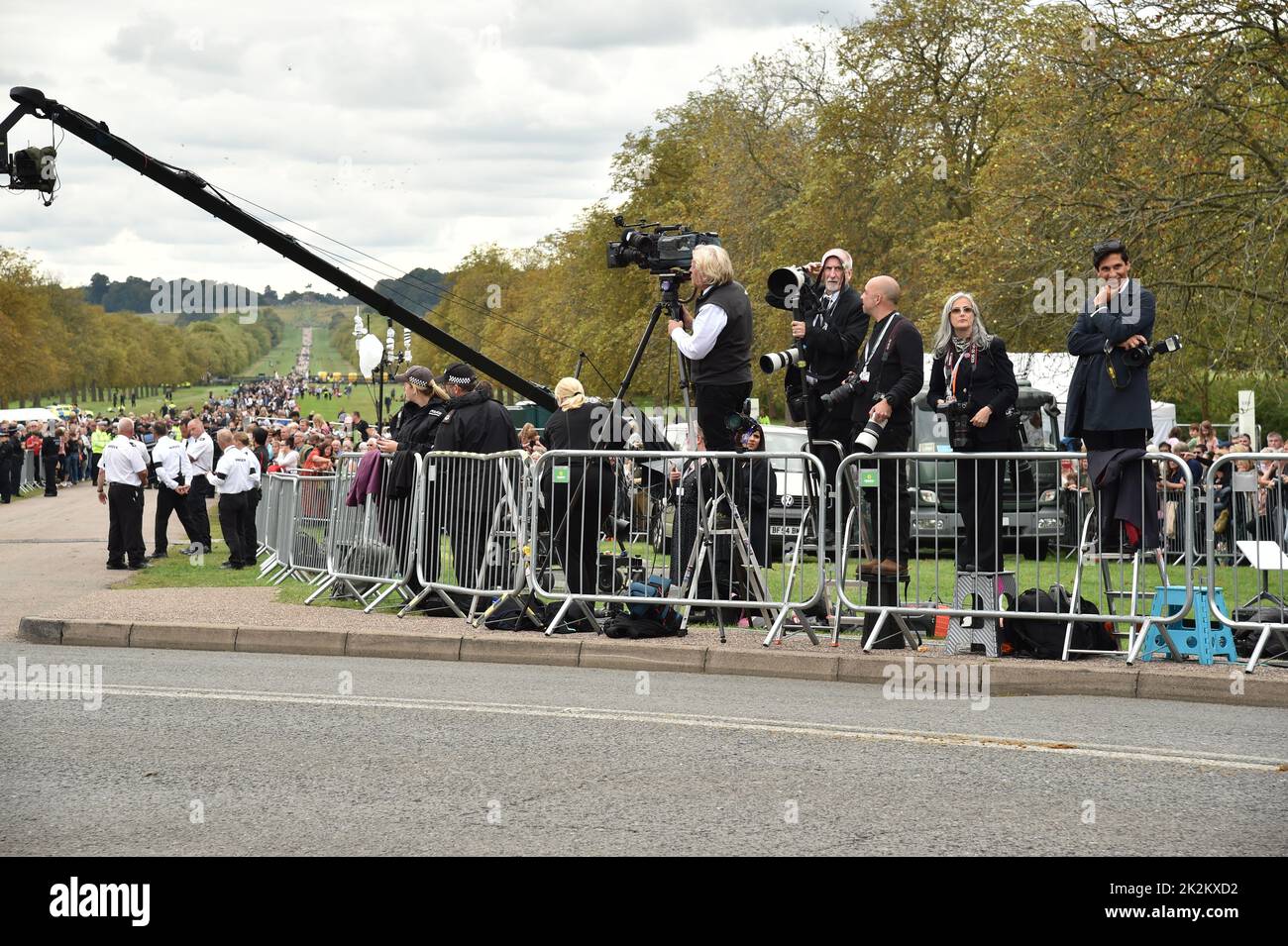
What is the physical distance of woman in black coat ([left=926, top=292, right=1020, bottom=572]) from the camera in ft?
33.2

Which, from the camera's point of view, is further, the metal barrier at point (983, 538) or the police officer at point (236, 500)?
the police officer at point (236, 500)

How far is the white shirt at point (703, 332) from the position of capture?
36.0 feet

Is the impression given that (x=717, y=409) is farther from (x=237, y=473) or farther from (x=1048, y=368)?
(x=1048, y=368)

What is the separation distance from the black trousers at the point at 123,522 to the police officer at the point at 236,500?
1057mm

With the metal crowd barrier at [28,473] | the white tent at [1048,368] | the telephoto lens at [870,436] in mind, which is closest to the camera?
the telephoto lens at [870,436]

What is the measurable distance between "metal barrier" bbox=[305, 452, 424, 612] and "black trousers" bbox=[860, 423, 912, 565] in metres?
4.16

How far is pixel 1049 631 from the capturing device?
9969 mm

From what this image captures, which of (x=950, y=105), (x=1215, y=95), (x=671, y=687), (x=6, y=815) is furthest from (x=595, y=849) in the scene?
(x=950, y=105)

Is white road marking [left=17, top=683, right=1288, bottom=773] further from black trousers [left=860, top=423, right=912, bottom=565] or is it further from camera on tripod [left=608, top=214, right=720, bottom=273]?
camera on tripod [left=608, top=214, right=720, bottom=273]

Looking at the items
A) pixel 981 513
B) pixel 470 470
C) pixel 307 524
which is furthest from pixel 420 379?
pixel 981 513

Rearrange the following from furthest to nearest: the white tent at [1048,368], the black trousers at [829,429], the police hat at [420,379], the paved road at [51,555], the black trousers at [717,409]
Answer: the white tent at [1048,368], the paved road at [51,555], the police hat at [420,379], the black trousers at [717,409], the black trousers at [829,429]

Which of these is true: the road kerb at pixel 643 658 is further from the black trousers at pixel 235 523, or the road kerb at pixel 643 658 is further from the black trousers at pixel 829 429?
the black trousers at pixel 235 523

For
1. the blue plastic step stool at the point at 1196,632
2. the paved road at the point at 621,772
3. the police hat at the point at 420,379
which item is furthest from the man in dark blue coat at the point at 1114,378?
the police hat at the point at 420,379
